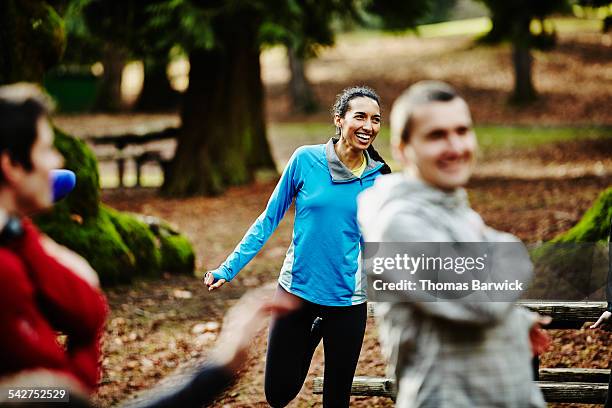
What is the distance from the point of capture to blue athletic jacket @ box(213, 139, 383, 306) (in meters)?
4.07

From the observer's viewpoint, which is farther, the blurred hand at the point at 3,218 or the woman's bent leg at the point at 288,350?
the woman's bent leg at the point at 288,350

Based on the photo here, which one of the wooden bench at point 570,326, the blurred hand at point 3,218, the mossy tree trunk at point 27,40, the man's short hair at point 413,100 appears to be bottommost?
the wooden bench at point 570,326

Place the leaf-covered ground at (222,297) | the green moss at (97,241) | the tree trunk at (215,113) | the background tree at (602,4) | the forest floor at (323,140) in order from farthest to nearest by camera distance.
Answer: the background tree at (602,4) → the tree trunk at (215,113) → the green moss at (97,241) → the forest floor at (323,140) → the leaf-covered ground at (222,297)

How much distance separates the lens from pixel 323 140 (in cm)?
2575

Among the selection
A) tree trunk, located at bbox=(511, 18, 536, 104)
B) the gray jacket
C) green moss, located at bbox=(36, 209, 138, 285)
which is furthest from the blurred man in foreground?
tree trunk, located at bbox=(511, 18, 536, 104)

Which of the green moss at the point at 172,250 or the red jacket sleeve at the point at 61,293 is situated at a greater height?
the green moss at the point at 172,250

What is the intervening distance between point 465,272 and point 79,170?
6.64 metres

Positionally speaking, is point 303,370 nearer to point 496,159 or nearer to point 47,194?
point 47,194

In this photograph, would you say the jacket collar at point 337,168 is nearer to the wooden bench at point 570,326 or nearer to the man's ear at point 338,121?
the man's ear at point 338,121

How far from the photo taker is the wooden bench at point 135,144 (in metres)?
17.3

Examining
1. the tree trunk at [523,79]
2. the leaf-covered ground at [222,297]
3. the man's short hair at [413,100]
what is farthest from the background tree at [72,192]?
the tree trunk at [523,79]

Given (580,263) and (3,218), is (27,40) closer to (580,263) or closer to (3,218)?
(580,263)

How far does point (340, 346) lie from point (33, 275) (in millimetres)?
2230

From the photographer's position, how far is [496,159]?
20344 mm
